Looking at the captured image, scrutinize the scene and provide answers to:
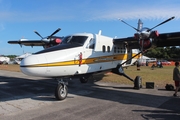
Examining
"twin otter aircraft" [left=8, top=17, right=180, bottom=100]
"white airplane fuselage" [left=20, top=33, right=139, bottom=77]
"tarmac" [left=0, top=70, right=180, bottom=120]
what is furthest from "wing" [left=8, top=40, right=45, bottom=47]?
"tarmac" [left=0, top=70, right=180, bottom=120]

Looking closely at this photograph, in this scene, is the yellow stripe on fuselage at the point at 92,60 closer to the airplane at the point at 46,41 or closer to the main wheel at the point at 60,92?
the main wheel at the point at 60,92

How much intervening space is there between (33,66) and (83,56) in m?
2.95

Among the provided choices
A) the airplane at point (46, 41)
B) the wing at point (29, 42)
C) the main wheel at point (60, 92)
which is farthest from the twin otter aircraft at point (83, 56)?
the wing at point (29, 42)

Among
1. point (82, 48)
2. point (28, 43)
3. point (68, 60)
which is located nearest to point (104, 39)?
point (82, 48)

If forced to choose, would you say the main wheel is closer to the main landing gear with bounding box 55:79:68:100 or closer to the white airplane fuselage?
the main landing gear with bounding box 55:79:68:100

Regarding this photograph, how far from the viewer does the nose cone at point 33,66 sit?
295 inches

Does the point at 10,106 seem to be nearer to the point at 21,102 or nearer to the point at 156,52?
the point at 21,102

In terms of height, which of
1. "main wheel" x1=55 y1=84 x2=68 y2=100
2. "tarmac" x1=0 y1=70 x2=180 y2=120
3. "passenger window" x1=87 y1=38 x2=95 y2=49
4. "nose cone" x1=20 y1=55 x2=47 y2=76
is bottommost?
"tarmac" x1=0 y1=70 x2=180 y2=120

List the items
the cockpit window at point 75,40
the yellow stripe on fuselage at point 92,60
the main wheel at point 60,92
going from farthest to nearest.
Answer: the cockpit window at point 75,40 → the main wheel at point 60,92 → the yellow stripe on fuselage at point 92,60

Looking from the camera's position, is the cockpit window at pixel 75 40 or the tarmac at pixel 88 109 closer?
the tarmac at pixel 88 109

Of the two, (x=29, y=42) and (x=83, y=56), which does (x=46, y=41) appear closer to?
(x=29, y=42)

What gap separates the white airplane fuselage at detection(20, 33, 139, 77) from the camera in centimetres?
773

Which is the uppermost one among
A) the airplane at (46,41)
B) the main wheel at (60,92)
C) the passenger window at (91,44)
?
the airplane at (46,41)

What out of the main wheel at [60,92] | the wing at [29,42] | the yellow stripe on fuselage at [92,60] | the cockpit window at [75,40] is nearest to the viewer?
the yellow stripe on fuselage at [92,60]
